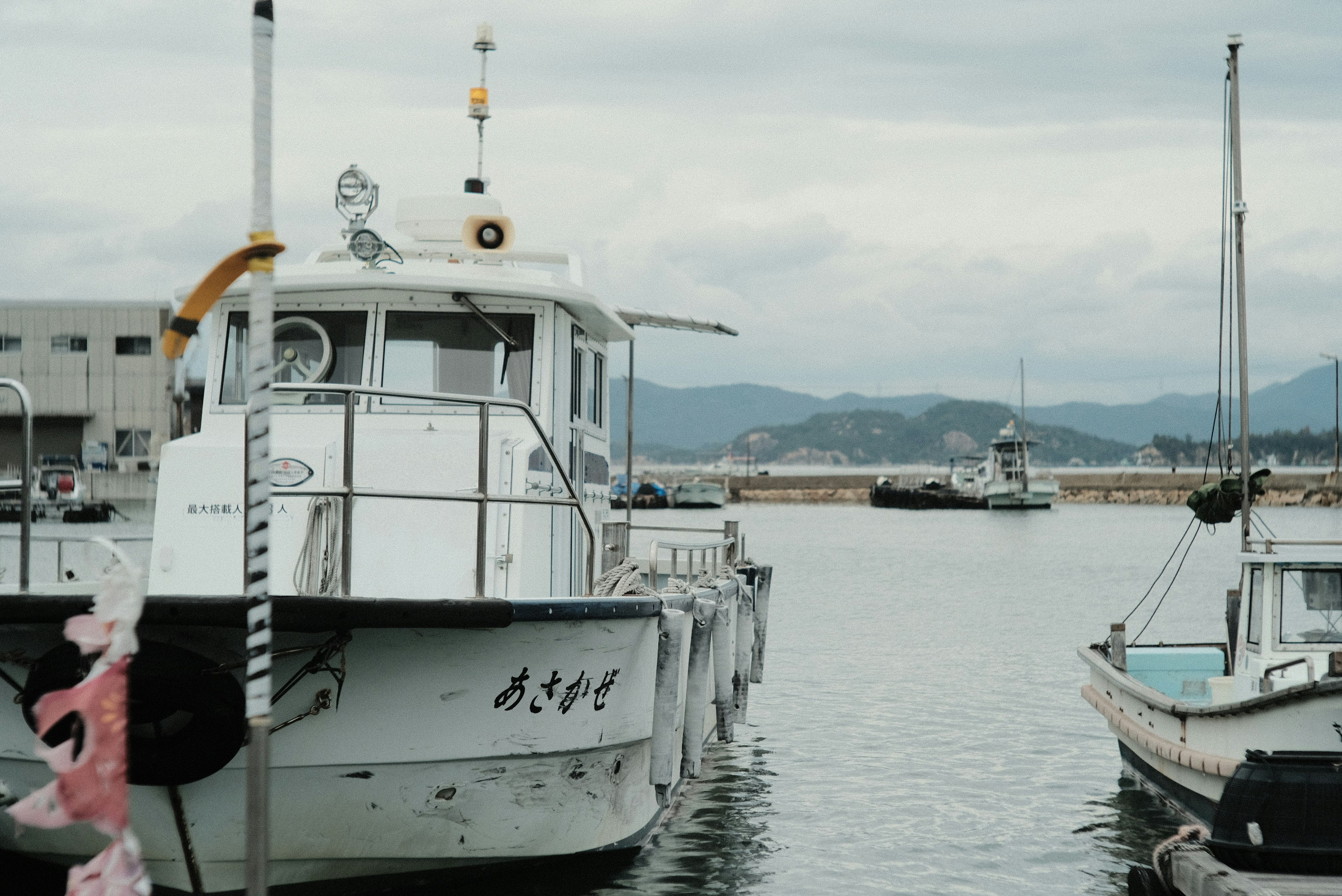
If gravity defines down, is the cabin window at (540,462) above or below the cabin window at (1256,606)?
above

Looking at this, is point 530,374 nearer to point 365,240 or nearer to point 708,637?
point 365,240

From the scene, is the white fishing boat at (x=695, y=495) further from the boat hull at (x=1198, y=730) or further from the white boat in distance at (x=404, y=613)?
the white boat in distance at (x=404, y=613)

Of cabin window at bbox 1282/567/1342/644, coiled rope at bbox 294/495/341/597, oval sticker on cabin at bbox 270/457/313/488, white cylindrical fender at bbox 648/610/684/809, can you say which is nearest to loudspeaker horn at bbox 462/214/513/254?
oval sticker on cabin at bbox 270/457/313/488

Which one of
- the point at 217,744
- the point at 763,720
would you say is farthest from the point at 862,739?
the point at 217,744

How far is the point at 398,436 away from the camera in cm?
808

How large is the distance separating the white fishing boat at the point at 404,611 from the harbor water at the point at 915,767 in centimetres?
48

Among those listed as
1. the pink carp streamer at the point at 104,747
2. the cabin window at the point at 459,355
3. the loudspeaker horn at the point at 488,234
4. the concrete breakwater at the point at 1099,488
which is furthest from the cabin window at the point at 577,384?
the concrete breakwater at the point at 1099,488

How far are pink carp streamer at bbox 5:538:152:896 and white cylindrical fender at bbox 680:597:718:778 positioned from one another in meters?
5.66

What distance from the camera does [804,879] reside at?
30.1 feet

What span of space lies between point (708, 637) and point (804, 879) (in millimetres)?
1812

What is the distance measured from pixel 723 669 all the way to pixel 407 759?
152 inches

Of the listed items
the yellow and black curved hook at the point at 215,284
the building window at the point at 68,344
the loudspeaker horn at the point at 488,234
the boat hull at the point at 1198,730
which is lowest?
the boat hull at the point at 1198,730

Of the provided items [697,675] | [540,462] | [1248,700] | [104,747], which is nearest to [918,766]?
[697,675]

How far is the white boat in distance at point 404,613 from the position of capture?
6184mm
